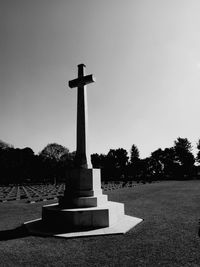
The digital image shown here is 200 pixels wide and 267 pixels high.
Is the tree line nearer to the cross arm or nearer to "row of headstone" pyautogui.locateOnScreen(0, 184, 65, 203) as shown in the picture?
"row of headstone" pyautogui.locateOnScreen(0, 184, 65, 203)

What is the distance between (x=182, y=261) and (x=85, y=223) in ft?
11.2

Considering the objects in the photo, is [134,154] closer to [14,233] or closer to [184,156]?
[184,156]

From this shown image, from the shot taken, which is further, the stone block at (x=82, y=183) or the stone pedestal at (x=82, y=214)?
the stone block at (x=82, y=183)

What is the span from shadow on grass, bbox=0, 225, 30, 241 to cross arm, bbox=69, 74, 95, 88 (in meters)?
5.99

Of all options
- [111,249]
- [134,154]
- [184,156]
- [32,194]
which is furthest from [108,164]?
[111,249]

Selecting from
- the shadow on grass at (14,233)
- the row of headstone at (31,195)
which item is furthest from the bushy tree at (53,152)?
the shadow on grass at (14,233)

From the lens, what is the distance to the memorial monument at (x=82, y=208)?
22.0ft

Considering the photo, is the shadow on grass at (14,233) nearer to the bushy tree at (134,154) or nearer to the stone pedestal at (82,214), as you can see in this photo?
the stone pedestal at (82,214)

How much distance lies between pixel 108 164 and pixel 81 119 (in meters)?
69.9

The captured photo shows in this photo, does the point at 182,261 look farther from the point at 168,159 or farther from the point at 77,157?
the point at 168,159

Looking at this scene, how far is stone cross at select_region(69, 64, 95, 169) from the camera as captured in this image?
28.0ft

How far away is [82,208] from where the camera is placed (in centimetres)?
745

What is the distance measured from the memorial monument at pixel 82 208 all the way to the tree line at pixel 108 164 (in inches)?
1452

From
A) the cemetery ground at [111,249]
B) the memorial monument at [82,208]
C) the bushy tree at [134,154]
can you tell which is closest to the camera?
the cemetery ground at [111,249]
